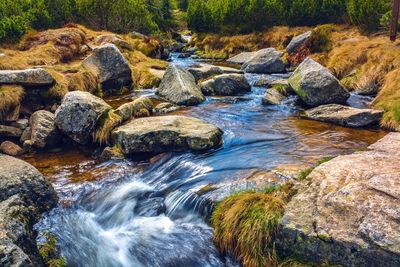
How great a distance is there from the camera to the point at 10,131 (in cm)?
1205

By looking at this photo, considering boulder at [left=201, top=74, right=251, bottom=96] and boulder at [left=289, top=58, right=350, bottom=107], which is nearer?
boulder at [left=289, top=58, right=350, bottom=107]

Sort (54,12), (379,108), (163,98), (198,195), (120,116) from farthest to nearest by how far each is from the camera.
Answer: (54,12), (163,98), (379,108), (120,116), (198,195)

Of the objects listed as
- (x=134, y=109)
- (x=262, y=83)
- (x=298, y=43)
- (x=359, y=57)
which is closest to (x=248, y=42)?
(x=298, y=43)

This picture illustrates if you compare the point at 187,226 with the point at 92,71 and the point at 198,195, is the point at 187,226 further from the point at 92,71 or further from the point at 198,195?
the point at 92,71

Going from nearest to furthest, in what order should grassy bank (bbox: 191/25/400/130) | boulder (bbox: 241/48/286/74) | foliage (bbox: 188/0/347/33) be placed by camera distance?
grassy bank (bbox: 191/25/400/130), boulder (bbox: 241/48/286/74), foliage (bbox: 188/0/347/33)

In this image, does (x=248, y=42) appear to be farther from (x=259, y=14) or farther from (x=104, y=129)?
(x=104, y=129)

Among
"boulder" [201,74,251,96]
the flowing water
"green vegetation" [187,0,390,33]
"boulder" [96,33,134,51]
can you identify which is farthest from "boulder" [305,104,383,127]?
"green vegetation" [187,0,390,33]

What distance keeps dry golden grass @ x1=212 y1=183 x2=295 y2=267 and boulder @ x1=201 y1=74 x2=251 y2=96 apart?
35.6 ft

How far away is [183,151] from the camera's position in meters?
10.7

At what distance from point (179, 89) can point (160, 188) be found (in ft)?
25.7

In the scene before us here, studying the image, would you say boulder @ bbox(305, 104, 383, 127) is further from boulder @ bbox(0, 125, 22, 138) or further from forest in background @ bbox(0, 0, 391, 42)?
forest in background @ bbox(0, 0, 391, 42)

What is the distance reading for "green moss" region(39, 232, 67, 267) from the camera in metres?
6.50

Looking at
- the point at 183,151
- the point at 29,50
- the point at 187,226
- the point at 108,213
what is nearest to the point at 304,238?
the point at 187,226

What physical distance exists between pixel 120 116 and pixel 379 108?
941cm
